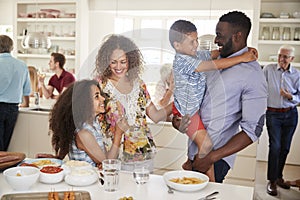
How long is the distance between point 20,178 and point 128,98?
1.80 ft

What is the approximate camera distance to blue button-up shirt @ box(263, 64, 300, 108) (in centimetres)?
376

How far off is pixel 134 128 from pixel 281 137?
2.47 m

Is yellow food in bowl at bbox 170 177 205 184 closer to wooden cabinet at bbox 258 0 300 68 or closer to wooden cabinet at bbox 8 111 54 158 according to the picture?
wooden cabinet at bbox 8 111 54 158

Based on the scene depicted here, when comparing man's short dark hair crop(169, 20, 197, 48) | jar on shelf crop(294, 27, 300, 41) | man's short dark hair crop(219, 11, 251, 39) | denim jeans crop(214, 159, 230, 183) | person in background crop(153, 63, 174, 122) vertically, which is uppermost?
jar on shelf crop(294, 27, 300, 41)

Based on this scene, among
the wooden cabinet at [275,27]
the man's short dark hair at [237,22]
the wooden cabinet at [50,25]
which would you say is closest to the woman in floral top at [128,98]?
the man's short dark hair at [237,22]

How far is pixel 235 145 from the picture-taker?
191 centimetres

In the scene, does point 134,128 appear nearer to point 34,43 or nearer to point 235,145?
point 235,145

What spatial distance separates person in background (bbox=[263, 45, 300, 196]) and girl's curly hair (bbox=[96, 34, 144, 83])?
8.17 ft

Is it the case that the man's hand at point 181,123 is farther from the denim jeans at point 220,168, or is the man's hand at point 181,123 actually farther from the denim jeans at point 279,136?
the denim jeans at point 279,136

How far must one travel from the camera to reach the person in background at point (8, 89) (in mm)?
3625

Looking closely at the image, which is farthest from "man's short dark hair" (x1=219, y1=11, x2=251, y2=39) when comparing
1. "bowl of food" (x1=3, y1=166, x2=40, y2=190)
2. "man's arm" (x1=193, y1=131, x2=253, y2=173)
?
"bowl of food" (x1=3, y1=166, x2=40, y2=190)

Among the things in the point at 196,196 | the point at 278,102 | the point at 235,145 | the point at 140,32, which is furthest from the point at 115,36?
the point at 278,102

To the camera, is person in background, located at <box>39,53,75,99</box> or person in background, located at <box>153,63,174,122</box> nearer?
person in background, located at <box>153,63,174,122</box>

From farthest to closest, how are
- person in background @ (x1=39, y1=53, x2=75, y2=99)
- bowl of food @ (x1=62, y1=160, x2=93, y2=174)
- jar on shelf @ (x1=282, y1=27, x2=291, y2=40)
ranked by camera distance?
1. jar on shelf @ (x1=282, y1=27, x2=291, y2=40)
2. person in background @ (x1=39, y1=53, x2=75, y2=99)
3. bowl of food @ (x1=62, y1=160, x2=93, y2=174)
